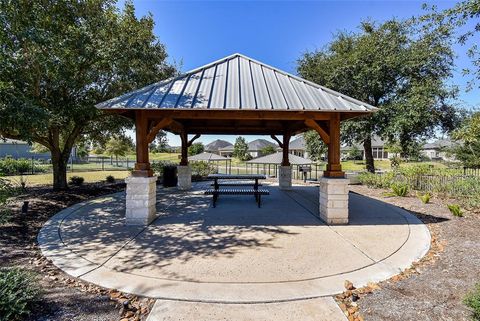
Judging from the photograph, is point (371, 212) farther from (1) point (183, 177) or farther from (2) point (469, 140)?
(1) point (183, 177)

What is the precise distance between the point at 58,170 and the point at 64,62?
562 cm

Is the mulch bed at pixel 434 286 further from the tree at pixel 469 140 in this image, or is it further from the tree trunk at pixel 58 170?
the tree trunk at pixel 58 170

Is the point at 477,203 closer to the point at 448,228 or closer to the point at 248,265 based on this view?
the point at 448,228

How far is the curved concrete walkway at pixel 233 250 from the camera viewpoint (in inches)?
147

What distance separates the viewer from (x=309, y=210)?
8383mm

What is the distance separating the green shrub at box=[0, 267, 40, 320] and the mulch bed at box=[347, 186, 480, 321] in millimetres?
3694

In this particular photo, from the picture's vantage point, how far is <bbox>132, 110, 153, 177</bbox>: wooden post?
263 inches

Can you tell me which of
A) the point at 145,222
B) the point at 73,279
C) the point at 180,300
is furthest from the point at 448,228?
the point at 73,279

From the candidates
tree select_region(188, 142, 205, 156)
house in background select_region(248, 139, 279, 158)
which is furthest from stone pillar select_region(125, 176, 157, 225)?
house in background select_region(248, 139, 279, 158)

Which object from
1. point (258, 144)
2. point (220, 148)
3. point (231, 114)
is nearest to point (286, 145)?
point (231, 114)

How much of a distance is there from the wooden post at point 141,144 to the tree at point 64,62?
210 cm

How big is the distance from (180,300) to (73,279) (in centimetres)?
177

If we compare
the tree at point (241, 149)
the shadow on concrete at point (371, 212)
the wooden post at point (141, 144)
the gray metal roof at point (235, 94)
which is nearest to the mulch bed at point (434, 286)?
the shadow on concrete at point (371, 212)

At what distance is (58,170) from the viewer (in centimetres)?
1162
